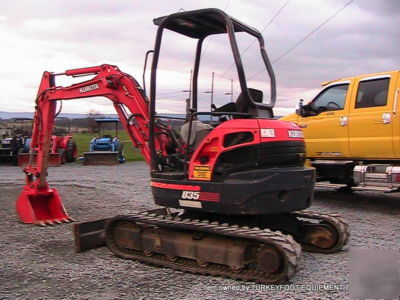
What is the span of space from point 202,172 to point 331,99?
18.4 ft

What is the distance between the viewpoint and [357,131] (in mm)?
9312

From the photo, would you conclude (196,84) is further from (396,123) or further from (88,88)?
(396,123)

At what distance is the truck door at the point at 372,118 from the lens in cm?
888

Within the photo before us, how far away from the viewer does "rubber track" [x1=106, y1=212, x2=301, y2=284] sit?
15.6 feet

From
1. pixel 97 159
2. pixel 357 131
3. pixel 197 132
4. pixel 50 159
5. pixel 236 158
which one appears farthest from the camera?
pixel 97 159

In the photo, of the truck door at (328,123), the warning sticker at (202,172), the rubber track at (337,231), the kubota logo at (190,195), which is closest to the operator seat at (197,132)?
the warning sticker at (202,172)

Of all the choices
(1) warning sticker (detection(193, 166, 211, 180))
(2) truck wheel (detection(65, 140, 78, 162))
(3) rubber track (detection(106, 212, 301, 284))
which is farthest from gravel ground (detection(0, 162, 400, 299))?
(2) truck wheel (detection(65, 140, 78, 162))

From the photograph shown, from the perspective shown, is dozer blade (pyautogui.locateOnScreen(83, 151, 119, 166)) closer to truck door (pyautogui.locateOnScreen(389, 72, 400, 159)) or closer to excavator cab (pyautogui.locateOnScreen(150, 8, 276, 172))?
truck door (pyautogui.locateOnScreen(389, 72, 400, 159))

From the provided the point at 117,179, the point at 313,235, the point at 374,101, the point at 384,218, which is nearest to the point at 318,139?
the point at 374,101

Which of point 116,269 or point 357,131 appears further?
point 357,131

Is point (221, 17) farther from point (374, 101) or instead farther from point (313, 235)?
point (374, 101)

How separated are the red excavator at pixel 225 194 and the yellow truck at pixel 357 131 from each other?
3383 millimetres

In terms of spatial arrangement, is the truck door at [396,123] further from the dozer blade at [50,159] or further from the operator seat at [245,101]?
the dozer blade at [50,159]

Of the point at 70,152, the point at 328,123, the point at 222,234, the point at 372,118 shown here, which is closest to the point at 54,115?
the point at 222,234
